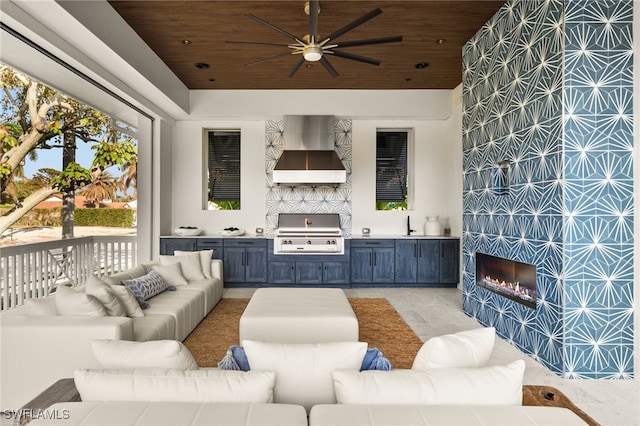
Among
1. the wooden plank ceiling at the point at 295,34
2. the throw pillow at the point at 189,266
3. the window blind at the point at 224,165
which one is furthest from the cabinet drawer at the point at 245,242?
the wooden plank ceiling at the point at 295,34

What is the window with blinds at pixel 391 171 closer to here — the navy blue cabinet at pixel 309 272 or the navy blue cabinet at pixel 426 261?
the navy blue cabinet at pixel 426 261

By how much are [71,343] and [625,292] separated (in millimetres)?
3888

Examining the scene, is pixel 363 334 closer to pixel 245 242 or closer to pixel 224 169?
pixel 245 242

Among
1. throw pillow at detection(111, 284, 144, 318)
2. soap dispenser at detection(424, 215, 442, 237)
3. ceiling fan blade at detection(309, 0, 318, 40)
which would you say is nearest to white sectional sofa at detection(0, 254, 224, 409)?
throw pillow at detection(111, 284, 144, 318)

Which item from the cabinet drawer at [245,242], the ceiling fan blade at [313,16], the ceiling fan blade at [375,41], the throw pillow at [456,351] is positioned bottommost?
the throw pillow at [456,351]

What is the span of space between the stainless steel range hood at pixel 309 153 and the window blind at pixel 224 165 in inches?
41.3

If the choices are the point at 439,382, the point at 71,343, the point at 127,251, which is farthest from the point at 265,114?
the point at 439,382

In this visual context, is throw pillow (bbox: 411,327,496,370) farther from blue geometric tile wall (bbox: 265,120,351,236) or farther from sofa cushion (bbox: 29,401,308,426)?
blue geometric tile wall (bbox: 265,120,351,236)

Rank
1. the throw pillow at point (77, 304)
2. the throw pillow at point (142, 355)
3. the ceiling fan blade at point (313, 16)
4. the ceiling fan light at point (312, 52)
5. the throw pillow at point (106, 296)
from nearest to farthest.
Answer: the throw pillow at point (142, 355), the throw pillow at point (77, 304), the throw pillow at point (106, 296), the ceiling fan blade at point (313, 16), the ceiling fan light at point (312, 52)

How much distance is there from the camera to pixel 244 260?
5461 millimetres

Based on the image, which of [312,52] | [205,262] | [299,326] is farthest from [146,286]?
[312,52]

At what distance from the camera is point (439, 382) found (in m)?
1.14

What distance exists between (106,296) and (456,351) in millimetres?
2376

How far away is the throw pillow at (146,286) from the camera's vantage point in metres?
3.09
